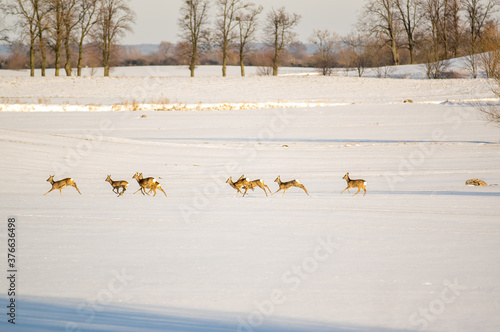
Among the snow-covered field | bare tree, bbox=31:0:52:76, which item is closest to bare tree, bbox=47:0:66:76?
bare tree, bbox=31:0:52:76

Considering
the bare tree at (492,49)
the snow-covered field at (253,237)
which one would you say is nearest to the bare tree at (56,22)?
the snow-covered field at (253,237)

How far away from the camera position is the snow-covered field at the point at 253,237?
6.61 m

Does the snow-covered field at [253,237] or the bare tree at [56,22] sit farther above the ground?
the bare tree at [56,22]

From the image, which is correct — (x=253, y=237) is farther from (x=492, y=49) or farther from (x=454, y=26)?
(x=454, y=26)

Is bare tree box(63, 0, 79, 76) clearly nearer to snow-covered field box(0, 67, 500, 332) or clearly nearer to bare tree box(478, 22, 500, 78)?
snow-covered field box(0, 67, 500, 332)

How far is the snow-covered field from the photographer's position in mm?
6605

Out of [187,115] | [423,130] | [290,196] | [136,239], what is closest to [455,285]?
[136,239]

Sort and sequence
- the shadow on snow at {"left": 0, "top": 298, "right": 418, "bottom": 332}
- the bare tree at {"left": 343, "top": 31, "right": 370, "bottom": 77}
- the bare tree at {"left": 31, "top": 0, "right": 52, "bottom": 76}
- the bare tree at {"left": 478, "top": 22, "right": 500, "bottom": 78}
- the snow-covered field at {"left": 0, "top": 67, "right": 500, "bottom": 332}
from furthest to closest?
1. the bare tree at {"left": 343, "top": 31, "right": 370, "bottom": 77}
2. the bare tree at {"left": 31, "top": 0, "right": 52, "bottom": 76}
3. the bare tree at {"left": 478, "top": 22, "right": 500, "bottom": 78}
4. the snow-covered field at {"left": 0, "top": 67, "right": 500, "bottom": 332}
5. the shadow on snow at {"left": 0, "top": 298, "right": 418, "bottom": 332}

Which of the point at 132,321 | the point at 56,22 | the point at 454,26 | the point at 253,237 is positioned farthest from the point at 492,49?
the point at 454,26

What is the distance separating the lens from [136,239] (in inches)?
392

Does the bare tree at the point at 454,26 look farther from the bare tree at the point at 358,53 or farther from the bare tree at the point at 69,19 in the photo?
the bare tree at the point at 69,19

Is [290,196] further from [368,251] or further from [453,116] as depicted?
[453,116]

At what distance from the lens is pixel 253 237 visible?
10227mm

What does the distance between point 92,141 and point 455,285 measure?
22409 millimetres
